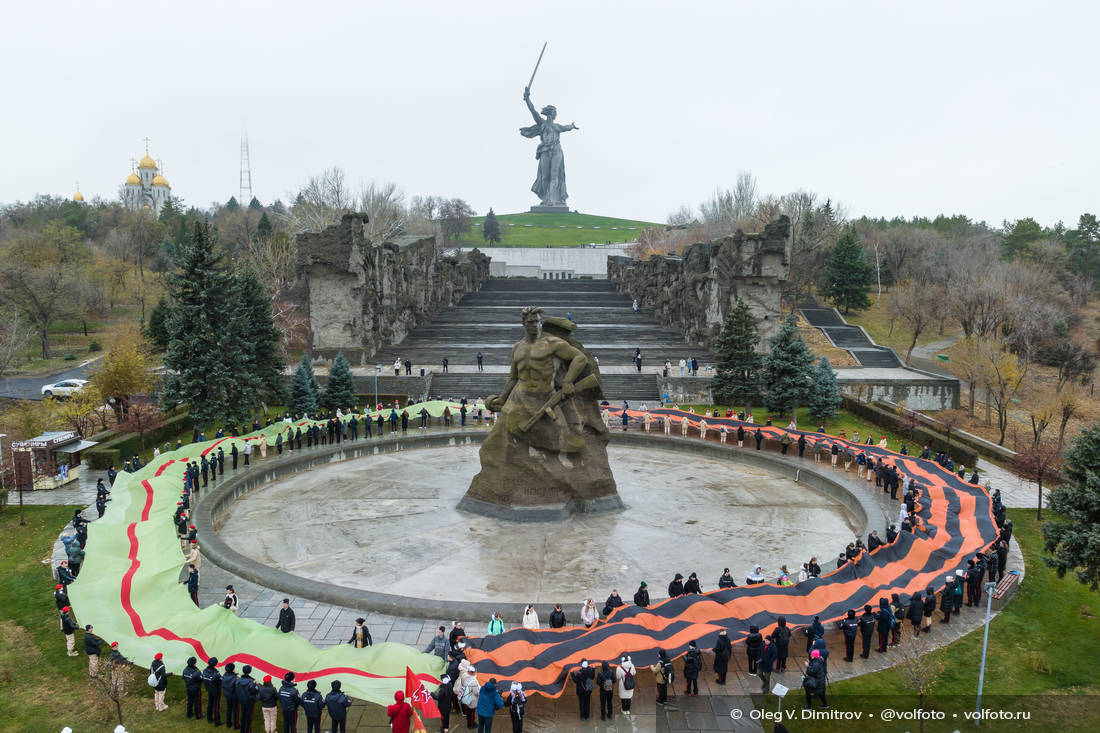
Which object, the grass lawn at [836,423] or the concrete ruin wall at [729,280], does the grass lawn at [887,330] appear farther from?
the grass lawn at [836,423]

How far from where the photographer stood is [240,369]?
25953 millimetres

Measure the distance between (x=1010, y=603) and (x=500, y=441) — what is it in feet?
34.1

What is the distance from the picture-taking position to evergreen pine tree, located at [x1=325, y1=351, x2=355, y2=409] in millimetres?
29944

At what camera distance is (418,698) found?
A: 8461 mm

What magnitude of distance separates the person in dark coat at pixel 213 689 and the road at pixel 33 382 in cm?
3061

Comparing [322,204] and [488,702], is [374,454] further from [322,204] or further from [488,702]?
[322,204]

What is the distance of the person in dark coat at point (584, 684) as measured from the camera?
929cm

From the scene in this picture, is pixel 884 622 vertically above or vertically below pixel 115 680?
below

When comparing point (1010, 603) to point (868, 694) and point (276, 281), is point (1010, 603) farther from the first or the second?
point (276, 281)

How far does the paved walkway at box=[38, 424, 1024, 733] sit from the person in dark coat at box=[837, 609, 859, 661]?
0.15 meters

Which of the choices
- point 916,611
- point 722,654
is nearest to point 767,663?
point 722,654

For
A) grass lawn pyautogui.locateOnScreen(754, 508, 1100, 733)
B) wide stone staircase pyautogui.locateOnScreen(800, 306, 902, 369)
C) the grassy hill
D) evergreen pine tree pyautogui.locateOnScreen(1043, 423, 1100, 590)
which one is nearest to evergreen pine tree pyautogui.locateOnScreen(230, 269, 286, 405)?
grass lawn pyautogui.locateOnScreen(754, 508, 1100, 733)

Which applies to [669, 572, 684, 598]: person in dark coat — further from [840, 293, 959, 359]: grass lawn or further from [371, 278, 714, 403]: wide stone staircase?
[840, 293, 959, 359]: grass lawn

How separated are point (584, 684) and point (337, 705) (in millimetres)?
3002
